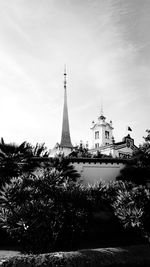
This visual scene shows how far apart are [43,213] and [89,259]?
3276 millimetres


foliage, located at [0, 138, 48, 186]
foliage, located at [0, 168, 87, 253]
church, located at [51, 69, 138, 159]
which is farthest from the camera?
church, located at [51, 69, 138, 159]

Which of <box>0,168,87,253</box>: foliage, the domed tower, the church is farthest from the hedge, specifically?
the domed tower

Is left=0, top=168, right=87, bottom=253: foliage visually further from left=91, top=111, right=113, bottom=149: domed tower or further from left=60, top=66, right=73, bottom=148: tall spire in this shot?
left=91, top=111, right=113, bottom=149: domed tower

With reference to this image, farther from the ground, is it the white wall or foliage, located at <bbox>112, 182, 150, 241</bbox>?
the white wall

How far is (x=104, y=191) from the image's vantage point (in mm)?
13781

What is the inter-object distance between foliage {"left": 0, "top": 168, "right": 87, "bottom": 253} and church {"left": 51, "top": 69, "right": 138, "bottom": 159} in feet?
69.6

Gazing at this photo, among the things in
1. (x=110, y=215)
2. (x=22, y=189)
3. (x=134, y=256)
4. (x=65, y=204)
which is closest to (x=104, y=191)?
(x=110, y=215)

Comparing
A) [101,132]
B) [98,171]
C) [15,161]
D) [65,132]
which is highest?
[101,132]

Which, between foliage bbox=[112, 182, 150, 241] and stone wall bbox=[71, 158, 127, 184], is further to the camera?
stone wall bbox=[71, 158, 127, 184]

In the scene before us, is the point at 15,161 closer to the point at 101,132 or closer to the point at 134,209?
the point at 134,209

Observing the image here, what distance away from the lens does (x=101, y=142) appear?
6294cm

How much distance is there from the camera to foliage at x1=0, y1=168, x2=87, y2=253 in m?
9.59

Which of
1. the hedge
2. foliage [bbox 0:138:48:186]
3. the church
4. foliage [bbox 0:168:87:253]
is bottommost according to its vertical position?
the hedge

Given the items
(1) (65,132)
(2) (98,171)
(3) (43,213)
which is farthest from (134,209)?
(1) (65,132)
